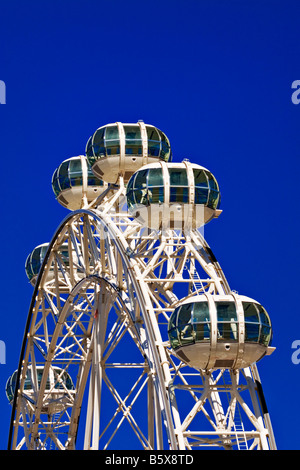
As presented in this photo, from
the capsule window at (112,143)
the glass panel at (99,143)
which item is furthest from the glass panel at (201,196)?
the glass panel at (99,143)

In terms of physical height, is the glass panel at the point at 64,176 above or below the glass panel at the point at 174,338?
above

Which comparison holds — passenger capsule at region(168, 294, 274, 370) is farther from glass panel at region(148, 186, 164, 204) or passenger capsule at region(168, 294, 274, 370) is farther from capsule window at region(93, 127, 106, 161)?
capsule window at region(93, 127, 106, 161)

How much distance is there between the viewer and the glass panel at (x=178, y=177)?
181 ft

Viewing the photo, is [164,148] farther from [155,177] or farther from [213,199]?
[155,177]

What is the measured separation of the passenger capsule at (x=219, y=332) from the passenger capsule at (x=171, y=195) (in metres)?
7.68

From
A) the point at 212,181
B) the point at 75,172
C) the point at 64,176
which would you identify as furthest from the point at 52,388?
the point at 212,181

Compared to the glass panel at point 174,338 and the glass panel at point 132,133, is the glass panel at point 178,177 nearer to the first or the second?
the glass panel at point 132,133

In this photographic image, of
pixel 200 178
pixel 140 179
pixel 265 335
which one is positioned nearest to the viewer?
pixel 265 335

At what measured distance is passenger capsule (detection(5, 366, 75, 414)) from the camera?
273ft

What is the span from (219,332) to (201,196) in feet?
32.9

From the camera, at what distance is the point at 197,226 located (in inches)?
2222

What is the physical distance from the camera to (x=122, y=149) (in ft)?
206

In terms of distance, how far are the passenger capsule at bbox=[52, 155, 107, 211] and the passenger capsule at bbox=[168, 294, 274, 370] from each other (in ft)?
82.9
